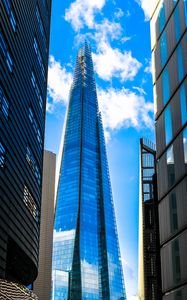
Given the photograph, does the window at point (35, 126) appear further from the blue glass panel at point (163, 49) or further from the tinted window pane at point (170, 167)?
the tinted window pane at point (170, 167)

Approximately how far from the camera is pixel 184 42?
93.0 ft

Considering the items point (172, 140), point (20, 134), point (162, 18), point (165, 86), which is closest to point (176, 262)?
point (172, 140)

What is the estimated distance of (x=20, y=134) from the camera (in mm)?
40969

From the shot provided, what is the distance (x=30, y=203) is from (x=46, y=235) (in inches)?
2171

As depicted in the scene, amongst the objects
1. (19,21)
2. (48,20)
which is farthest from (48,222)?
(19,21)

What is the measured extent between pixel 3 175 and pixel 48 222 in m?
67.4

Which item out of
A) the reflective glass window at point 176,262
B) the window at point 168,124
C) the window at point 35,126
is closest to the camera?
the reflective glass window at point 176,262

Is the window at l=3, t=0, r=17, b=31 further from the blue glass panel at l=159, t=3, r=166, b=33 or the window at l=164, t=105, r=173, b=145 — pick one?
→ the window at l=164, t=105, r=173, b=145

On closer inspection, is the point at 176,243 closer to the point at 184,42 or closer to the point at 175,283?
the point at 175,283

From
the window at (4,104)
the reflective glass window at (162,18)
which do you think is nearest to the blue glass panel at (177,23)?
the reflective glass window at (162,18)

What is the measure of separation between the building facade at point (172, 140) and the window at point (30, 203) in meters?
15.5

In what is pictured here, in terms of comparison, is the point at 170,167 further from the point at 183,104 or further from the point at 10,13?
the point at 10,13

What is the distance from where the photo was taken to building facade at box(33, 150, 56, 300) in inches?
3658

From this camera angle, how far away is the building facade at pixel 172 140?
2527 cm
